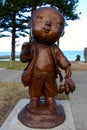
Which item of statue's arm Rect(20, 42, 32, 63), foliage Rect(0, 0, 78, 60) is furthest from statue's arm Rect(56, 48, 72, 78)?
foliage Rect(0, 0, 78, 60)

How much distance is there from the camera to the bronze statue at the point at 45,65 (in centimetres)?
244

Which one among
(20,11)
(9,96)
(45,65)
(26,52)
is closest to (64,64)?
(45,65)

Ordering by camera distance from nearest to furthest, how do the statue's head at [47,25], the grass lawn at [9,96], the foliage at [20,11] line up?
the statue's head at [47,25] → the grass lawn at [9,96] → the foliage at [20,11]

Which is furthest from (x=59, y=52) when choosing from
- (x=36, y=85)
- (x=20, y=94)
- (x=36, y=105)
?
(x=20, y=94)

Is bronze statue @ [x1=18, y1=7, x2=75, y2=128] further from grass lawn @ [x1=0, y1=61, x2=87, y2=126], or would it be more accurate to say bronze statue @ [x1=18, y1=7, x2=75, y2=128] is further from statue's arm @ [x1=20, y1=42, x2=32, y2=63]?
grass lawn @ [x1=0, y1=61, x2=87, y2=126]

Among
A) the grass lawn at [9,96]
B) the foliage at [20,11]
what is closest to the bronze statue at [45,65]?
the grass lawn at [9,96]

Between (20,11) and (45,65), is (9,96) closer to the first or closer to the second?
(45,65)

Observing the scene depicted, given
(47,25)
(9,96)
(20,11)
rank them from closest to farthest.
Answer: (47,25), (9,96), (20,11)

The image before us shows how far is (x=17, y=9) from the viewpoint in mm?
15203

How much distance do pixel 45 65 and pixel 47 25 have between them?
0.34m

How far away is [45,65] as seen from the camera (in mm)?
2488

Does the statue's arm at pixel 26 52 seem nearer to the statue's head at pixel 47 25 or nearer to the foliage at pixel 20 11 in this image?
the statue's head at pixel 47 25

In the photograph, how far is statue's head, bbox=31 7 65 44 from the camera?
2.42 m

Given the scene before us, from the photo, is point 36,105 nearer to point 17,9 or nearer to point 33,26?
point 33,26
